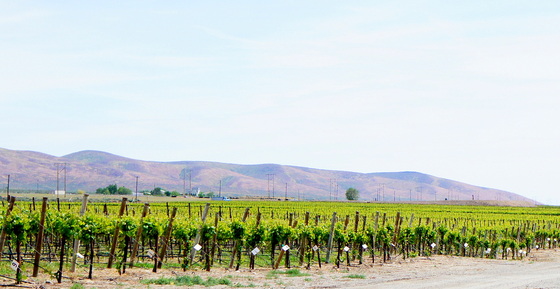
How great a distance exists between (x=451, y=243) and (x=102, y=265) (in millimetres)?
20456

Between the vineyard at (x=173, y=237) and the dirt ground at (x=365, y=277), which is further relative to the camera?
the dirt ground at (x=365, y=277)

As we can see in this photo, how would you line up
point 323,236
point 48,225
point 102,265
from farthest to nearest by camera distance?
point 323,236
point 102,265
point 48,225

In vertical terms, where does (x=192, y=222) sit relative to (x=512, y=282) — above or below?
above

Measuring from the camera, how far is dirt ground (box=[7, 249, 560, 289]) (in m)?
18.3

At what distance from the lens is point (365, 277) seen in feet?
72.5

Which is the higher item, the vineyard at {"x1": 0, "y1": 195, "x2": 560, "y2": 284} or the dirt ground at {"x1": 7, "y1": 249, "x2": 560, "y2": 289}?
the vineyard at {"x1": 0, "y1": 195, "x2": 560, "y2": 284}

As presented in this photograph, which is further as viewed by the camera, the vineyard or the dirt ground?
the dirt ground

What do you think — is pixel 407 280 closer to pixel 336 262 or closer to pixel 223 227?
pixel 336 262

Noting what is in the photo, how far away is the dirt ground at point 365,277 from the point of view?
60.2ft

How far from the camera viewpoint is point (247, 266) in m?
24.8

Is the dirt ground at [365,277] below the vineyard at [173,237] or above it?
below

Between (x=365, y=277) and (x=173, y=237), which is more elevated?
(x=173, y=237)

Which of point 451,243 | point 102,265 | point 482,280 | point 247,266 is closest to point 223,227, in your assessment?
point 247,266

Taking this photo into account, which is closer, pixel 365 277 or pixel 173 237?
pixel 365 277
